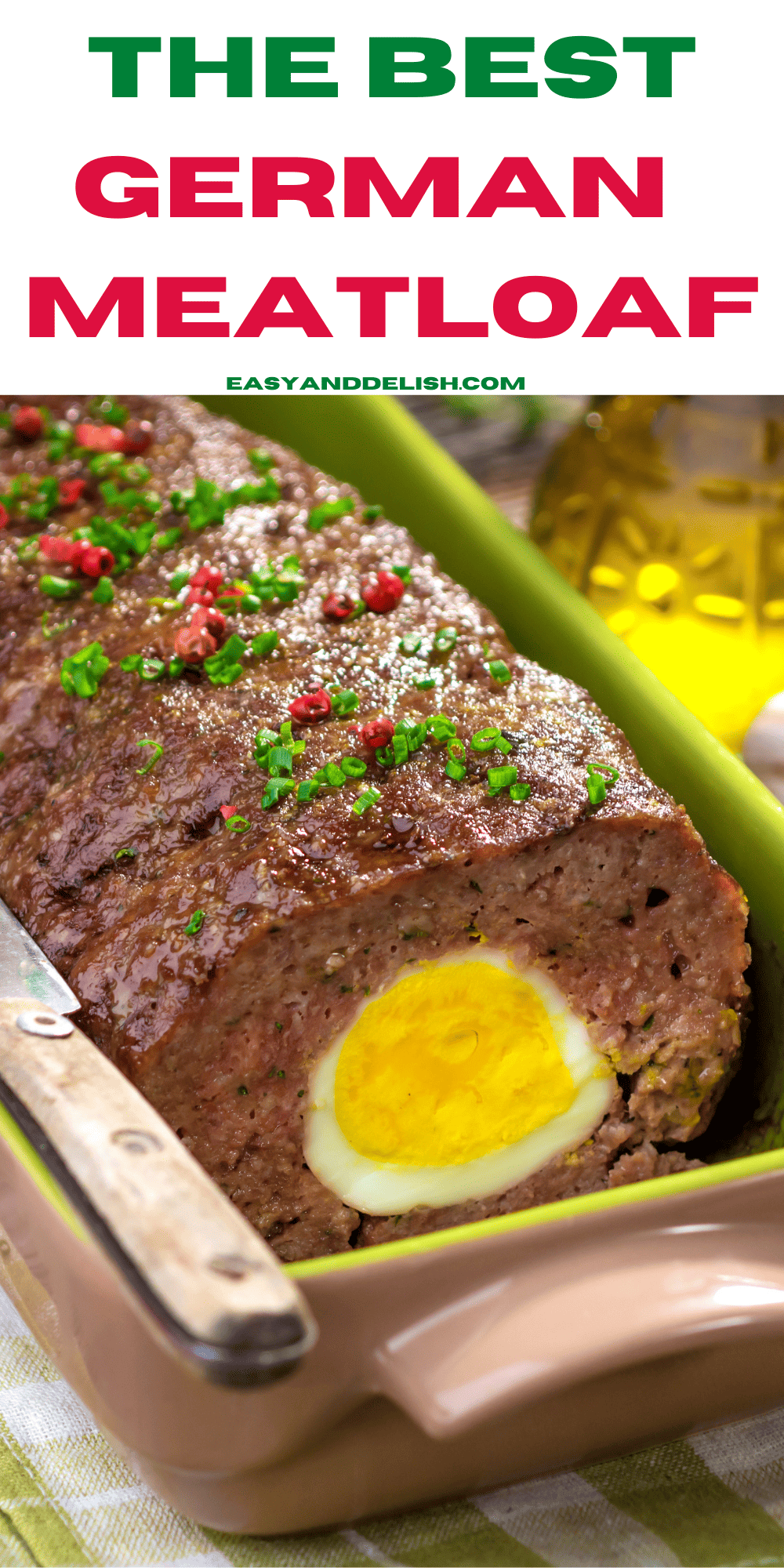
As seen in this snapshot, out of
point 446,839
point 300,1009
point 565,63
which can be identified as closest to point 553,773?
point 446,839

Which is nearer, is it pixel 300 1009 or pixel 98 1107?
pixel 98 1107

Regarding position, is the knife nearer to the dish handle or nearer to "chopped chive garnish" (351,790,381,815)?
the dish handle

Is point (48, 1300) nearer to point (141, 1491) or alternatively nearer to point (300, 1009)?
point (141, 1491)

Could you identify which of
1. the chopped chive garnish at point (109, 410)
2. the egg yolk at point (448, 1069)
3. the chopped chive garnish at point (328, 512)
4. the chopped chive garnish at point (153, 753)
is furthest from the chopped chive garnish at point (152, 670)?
the chopped chive garnish at point (109, 410)

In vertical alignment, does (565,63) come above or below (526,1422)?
above

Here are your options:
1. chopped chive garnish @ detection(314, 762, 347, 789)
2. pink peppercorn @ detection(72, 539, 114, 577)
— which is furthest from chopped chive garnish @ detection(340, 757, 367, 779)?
pink peppercorn @ detection(72, 539, 114, 577)

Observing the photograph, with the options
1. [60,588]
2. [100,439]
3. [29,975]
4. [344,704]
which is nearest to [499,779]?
[344,704]

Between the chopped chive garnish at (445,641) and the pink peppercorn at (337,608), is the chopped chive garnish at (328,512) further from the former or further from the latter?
the chopped chive garnish at (445,641)
